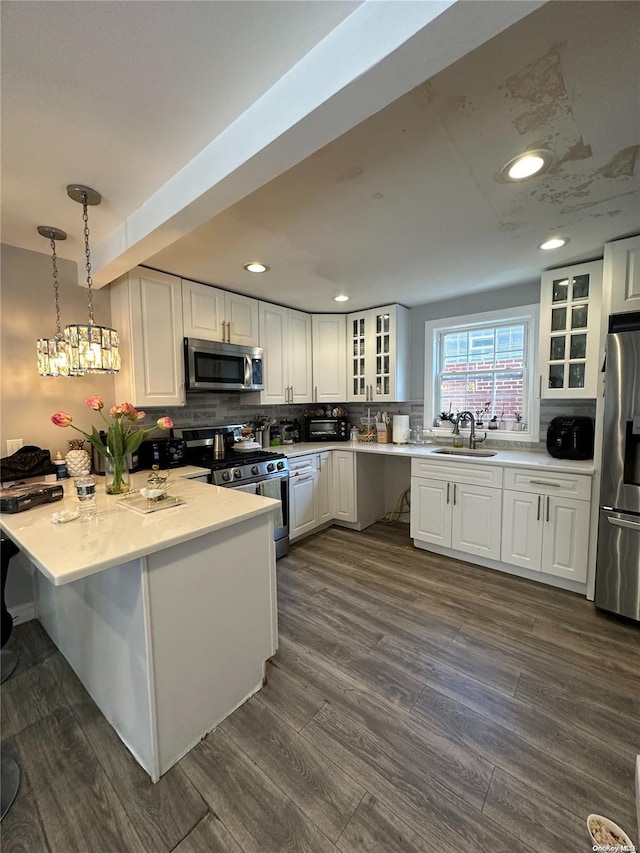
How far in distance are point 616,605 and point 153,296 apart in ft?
12.3

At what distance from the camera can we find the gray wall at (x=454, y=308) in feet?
9.98

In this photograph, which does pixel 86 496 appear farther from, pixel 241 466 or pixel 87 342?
pixel 241 466

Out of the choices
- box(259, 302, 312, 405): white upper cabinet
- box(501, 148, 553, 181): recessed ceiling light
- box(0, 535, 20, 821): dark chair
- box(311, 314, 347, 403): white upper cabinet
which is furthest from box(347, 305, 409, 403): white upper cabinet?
box(0, 535, 20, 821): dark chair

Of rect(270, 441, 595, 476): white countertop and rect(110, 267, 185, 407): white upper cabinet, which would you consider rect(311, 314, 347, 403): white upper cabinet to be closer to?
rect(270, 441, 595, 476): white countertop

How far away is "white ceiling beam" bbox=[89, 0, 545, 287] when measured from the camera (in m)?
0.76

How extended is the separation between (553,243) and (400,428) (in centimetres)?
200

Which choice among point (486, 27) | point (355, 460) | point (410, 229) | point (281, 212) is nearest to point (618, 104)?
point (486, 27)

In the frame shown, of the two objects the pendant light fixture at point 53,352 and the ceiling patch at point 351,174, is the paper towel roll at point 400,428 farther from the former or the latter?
the pendant light fixture at point 53,352

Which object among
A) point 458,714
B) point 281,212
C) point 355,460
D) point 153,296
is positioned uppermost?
point 281,212

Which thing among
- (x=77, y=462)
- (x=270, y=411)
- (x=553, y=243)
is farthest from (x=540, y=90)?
(x=270, y=411)

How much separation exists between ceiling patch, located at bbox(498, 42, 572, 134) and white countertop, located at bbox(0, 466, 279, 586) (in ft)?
5.95

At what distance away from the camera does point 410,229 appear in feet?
6.50

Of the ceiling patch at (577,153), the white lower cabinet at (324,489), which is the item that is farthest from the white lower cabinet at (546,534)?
the ceiling patch at (577,153)

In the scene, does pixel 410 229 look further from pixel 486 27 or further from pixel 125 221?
pixel 125 221
